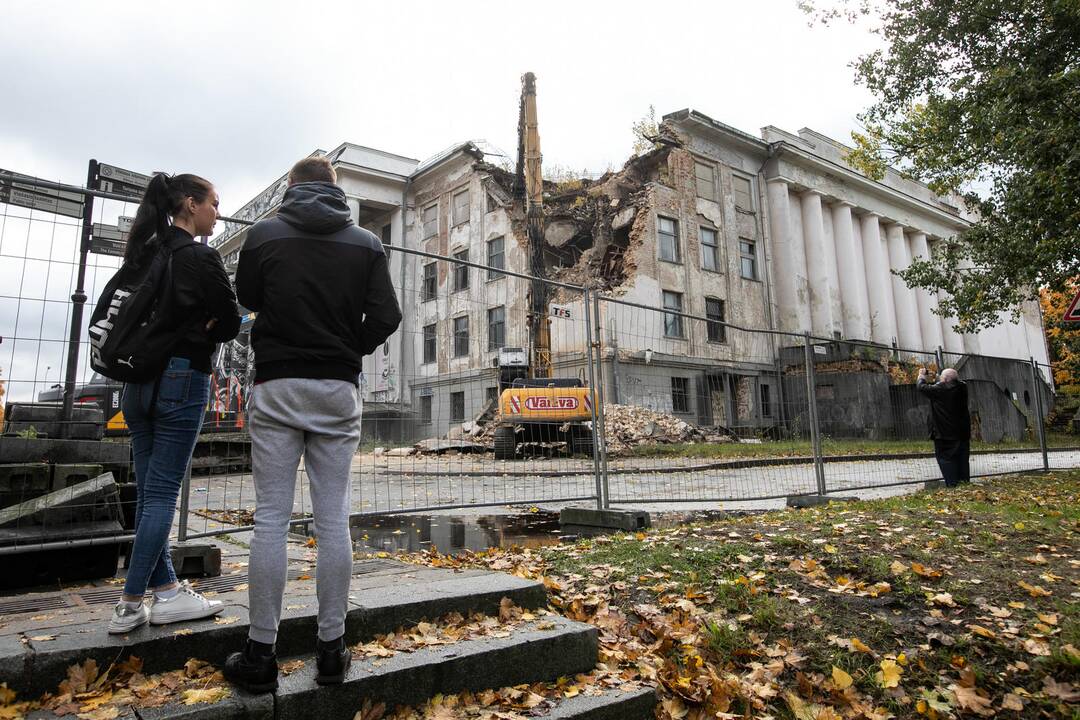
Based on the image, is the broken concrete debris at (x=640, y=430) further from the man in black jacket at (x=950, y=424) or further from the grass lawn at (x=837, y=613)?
the man in black jacket at (x=950, y=424)

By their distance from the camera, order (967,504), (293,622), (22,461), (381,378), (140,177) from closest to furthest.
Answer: (293,622) → (22,461) → (140,177) → (381,378) → (967,504)

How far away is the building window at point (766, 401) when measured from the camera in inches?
334

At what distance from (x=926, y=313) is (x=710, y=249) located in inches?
814

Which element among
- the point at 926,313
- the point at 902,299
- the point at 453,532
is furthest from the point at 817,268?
the point at 453,532

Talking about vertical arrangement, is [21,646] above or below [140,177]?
below

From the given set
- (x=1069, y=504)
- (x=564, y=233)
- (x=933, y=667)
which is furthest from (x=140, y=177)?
(x=564, y=233)

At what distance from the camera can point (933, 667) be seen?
3.01 m

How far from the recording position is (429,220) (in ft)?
120

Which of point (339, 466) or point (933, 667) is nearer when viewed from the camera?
point (339, 466)

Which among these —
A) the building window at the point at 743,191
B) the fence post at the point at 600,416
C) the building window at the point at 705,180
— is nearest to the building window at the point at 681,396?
the fence post at the point at 600,416

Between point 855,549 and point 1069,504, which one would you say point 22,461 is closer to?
point 855,549

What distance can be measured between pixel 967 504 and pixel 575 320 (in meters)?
4.45

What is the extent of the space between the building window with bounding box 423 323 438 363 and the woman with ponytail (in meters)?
3.24

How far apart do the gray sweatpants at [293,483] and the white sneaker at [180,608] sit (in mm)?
439
